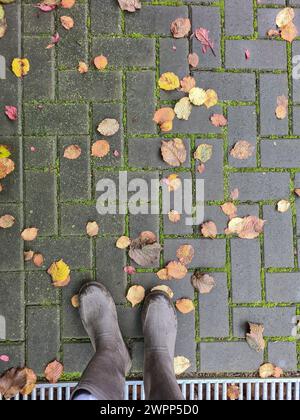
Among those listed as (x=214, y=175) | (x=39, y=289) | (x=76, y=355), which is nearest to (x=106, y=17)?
(x=214, y=175)

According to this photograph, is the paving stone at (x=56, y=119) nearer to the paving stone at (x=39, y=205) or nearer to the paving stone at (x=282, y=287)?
the paving stone at (x=39, y=205)

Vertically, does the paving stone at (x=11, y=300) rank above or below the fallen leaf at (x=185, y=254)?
below

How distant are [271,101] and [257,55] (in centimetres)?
32

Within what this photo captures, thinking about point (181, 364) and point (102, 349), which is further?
point (181, 364)

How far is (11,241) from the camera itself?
9.70ft

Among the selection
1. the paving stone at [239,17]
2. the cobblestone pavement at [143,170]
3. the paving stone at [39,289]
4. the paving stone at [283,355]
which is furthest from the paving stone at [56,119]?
the paving stone at [283,355]

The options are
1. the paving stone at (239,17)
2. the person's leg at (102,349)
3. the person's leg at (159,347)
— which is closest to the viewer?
the person's leg at (102,349)

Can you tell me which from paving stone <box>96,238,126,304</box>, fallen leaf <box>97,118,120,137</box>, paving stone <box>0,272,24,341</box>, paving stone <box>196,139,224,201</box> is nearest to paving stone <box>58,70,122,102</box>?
fallen leaf <box>97,118,120,137</box>

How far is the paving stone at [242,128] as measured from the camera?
3.04m

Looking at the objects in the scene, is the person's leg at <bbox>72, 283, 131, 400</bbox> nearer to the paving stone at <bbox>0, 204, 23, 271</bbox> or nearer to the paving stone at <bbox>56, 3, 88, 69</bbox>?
the paving stone at <bbox>0, 204, 23, 271</bbox>

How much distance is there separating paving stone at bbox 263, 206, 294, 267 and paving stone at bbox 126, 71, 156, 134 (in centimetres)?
97

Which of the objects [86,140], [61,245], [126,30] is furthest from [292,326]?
[126,30]

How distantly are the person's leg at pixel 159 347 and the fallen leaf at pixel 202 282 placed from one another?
0.21 m

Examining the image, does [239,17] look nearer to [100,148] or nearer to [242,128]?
[242,128]
